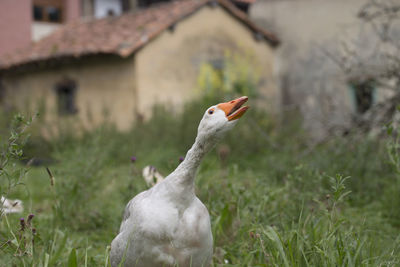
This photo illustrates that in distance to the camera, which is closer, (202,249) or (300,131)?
(202,249)

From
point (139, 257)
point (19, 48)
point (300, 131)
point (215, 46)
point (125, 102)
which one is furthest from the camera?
point (19, 48)

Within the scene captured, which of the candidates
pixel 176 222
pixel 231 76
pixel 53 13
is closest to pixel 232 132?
pixel 231 76

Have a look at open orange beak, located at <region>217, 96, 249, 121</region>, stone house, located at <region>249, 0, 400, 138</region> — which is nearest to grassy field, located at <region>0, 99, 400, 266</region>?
open orange beak, located at <region>217, 96, 249, 121</region>

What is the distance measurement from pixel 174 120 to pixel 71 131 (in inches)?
89.9

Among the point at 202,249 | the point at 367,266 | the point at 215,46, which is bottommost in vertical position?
the point at 367,266

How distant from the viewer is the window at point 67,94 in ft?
39.3

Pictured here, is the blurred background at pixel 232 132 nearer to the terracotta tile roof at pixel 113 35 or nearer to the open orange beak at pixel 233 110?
the terracotta tile roof at pixel 113 35

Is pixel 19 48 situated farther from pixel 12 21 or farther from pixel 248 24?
pixel 248 24

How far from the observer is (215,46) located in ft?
40.2

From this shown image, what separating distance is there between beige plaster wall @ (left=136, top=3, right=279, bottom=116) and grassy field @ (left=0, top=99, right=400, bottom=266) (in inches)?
195

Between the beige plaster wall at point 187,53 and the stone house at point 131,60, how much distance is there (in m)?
0.02

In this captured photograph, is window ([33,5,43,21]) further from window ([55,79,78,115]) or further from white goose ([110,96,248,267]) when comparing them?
white goose ([110,96,248,267])

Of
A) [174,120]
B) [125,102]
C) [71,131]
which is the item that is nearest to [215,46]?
[125,102]

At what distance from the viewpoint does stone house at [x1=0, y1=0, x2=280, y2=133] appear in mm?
10773
